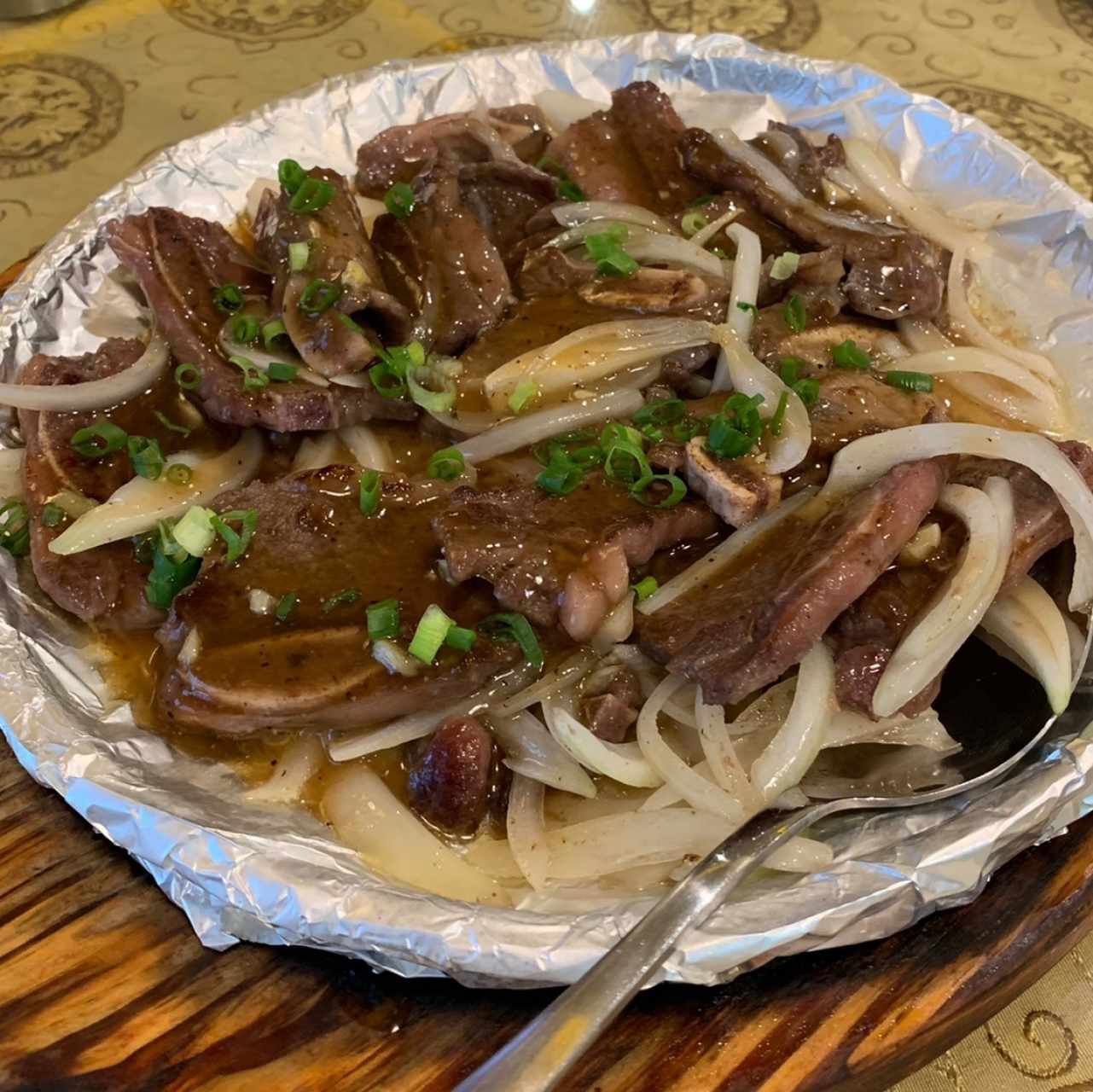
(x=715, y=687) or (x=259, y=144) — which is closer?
(x=715, y=687)

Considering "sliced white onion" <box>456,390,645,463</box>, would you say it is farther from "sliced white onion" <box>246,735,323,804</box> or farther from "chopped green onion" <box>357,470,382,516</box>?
"sliced white onion" <box>246,735,323,804</box>

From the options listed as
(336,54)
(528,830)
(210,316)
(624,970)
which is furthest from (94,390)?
(336,54)

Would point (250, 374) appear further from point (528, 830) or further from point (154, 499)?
point (528, 830)

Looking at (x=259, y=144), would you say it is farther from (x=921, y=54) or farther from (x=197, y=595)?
(x=921, y=54)

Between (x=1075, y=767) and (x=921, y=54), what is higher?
(x=921, y=54)

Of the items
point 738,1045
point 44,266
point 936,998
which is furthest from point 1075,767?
point 44,266

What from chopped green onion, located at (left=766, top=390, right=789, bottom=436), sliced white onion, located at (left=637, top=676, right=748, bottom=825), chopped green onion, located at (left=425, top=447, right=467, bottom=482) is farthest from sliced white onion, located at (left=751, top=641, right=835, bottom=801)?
chopped green onion, located at (left=425, top=447, right=467, bottom=482)
